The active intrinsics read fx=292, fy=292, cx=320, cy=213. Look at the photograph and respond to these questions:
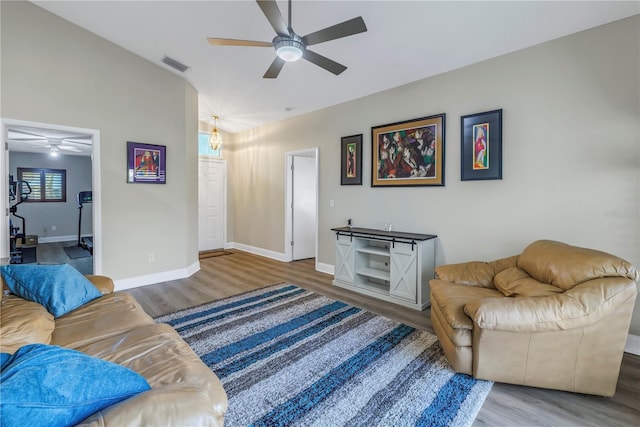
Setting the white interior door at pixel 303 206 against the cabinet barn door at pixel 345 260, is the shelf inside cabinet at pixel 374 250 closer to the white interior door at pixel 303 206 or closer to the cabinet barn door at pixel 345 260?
the cabinet barn door at pixel 345 260

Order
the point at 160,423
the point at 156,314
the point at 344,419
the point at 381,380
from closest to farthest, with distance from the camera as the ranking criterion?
the point at 160,423, the point at 344,419, the point at 381,380, the point at 156,314

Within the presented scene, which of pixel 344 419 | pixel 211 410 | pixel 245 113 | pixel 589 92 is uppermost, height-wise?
pixel 245 113

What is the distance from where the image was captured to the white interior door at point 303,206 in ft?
18.7

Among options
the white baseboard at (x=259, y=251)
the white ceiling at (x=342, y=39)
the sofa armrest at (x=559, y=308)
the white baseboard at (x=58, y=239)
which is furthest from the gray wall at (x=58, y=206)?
the sofa armrest at (x=559, y=308)

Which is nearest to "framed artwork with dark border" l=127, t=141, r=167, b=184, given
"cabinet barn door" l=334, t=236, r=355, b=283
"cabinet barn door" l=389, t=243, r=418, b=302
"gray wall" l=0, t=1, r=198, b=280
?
"gray wall" l=0, t=1, r=198, b=280

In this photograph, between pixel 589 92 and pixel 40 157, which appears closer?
pixel 589 92

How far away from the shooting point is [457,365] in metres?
2.10

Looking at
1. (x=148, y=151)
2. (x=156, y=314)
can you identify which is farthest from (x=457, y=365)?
(x=148, y=151)

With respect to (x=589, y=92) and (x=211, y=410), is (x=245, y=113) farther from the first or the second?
(x=211, y=410)

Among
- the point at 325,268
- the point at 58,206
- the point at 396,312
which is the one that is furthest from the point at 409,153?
the point at 58,206

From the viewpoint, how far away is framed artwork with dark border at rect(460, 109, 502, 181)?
3.09 metres

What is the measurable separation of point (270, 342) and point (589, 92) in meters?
3.62

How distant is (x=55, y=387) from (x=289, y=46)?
94.2 inches

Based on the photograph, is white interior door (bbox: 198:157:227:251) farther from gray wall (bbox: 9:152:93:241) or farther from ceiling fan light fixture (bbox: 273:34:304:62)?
ceiling fan light fixture (bbox: 273:34:304:62)
